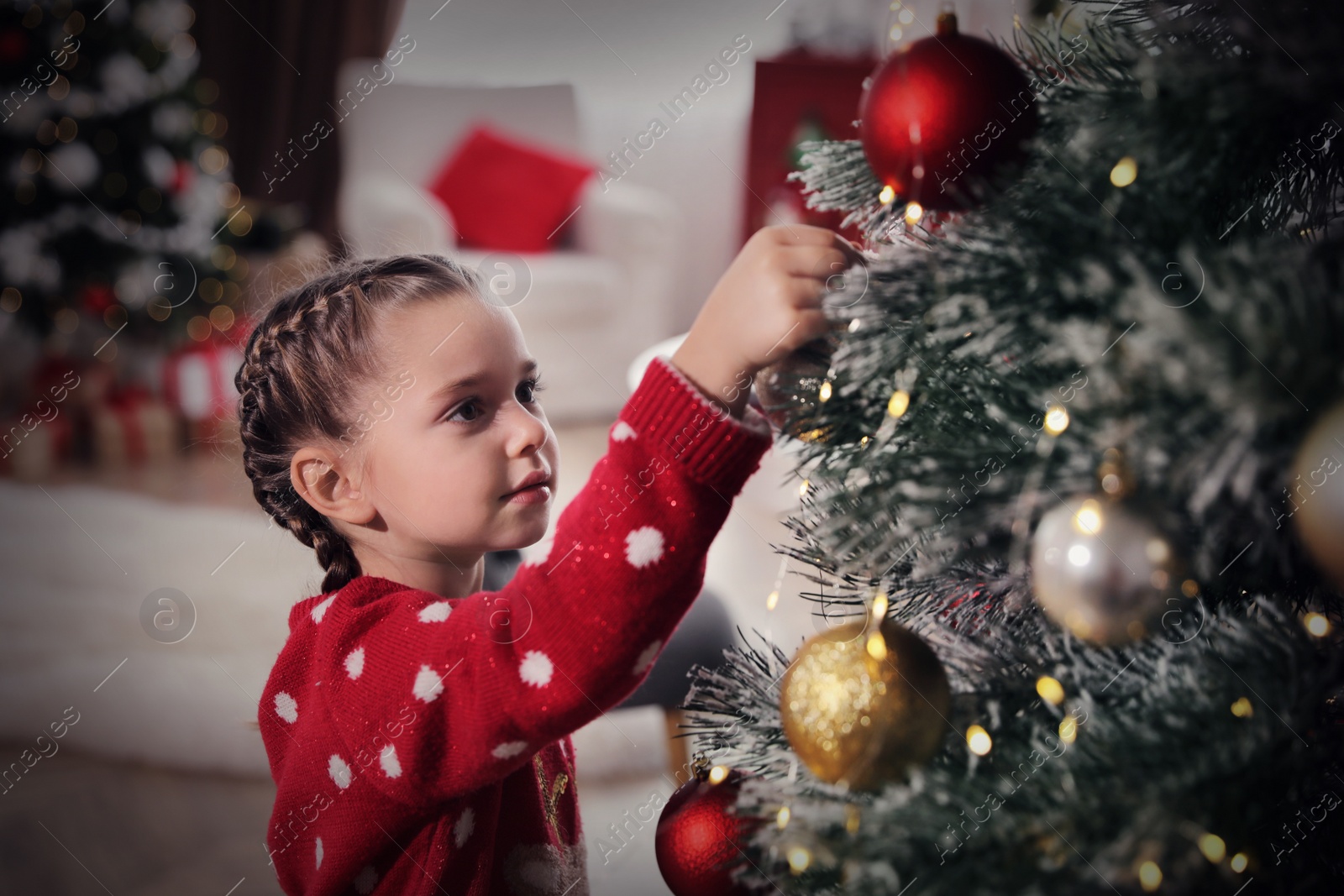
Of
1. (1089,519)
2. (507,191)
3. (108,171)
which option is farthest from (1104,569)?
(507,191)

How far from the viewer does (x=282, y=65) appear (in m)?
4.48

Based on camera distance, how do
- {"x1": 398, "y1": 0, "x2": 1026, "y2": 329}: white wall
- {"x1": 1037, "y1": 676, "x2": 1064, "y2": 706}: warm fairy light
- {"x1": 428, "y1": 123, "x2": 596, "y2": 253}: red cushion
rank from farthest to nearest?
{"x1": 398, "y1": 0, "x2": 1026, "y2": 329}: white wall < {"x1": 428, "y1": 123, "x2": 596, "y2": 253}: red cushion < {"x1": 1037, "y1": 676, "x2": 1064, "y2": 706}: warm fairy light

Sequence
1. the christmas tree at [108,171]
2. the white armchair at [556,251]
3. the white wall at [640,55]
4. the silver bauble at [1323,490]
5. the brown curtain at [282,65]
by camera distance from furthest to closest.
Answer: the brown curtain at [282,65] < the white wall at [640,55] < the white armchair at [556,251] < the christmas tree at [108,171] < the silver bauble at [1323,490]

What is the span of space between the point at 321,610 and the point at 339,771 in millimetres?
124

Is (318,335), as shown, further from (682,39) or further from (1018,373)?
(682,39)

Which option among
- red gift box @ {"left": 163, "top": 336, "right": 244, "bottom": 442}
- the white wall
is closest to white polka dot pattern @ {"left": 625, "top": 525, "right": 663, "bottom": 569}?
red gift box @ {"left": 163, "top": 336, "right": 244, "bottom": 442}

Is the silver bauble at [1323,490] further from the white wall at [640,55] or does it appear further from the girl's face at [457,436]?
the white wall at [640,55]

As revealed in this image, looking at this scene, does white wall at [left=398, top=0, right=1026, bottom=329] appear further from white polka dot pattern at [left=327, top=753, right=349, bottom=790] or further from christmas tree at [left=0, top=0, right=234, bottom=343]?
white polka dot pattern at [left=327, top=753, right=349, bottom=790]

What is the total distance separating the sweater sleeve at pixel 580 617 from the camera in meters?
0.51

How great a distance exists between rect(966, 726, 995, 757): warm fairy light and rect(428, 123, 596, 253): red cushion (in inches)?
127

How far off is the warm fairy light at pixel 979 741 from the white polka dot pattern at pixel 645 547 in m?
0.19

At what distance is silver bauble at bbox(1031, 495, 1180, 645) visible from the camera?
36 centimetres

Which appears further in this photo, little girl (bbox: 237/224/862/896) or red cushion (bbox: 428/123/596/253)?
red cushion (bbox: 428/123/596/253)

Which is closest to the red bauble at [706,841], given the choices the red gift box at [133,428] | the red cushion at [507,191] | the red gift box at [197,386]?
the red gift box at [197,386]
